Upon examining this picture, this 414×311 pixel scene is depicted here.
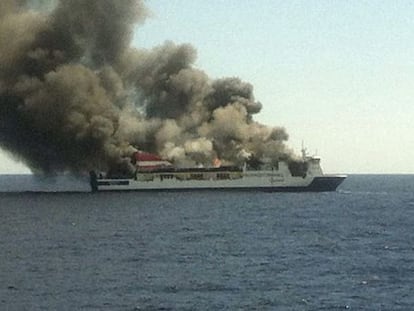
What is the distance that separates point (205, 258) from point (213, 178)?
104654 millimetres

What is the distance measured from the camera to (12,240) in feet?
299

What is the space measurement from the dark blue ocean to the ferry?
3990 centimetres

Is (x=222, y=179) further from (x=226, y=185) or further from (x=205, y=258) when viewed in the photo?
(x=205, y=258)

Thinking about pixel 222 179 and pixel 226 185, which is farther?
pixel 226 185

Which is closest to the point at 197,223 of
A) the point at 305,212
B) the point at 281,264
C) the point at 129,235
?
the point at 129,235

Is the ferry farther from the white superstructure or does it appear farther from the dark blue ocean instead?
the dark blue ocean

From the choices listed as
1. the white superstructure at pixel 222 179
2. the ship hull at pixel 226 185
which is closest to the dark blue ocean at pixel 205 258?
the white superstructure at pixel 222 179

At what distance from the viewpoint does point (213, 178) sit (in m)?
180

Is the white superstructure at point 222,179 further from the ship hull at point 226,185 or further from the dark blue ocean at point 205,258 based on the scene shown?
the dark blue ocean at point 205,258

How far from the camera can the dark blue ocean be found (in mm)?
56094

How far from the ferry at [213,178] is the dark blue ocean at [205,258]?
39897mm

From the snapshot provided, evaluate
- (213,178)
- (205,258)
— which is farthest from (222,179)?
(205,258)

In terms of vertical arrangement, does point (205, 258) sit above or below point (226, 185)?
below

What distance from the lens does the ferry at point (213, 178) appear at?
6988 inches
